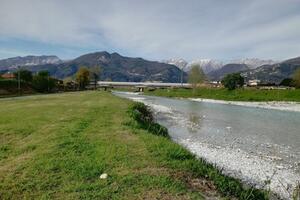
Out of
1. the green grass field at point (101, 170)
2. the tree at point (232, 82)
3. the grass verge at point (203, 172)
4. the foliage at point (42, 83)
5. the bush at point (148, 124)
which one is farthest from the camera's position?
the tree at point (232, 82)

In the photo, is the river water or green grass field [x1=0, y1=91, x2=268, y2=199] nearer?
green grass field [x1=0, y1=91, x2=268, y2=199]

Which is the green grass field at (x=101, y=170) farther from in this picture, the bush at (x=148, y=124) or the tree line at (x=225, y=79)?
the tree line at (x=225, y=79)

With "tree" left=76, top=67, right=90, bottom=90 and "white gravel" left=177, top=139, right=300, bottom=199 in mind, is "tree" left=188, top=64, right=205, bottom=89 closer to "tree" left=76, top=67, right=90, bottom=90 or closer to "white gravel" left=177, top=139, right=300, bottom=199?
"tree" left=76, top=67, right=90, bottom=90

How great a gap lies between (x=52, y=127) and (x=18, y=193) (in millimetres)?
10388

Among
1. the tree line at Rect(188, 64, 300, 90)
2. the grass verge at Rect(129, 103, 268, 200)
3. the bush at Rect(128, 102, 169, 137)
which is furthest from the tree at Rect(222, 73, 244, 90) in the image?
the grass verge at Rect(129, 103, 268, 200)

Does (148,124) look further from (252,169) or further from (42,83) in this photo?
(42,83)

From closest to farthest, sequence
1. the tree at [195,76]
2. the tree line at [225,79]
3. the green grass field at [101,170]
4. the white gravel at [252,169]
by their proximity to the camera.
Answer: the green grass field at [101,170], the white gravel at [252,169], the tree line at [225,79], the tree at [195,76]

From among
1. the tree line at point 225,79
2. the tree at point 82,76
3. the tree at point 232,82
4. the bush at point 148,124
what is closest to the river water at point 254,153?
the bush at point 148,124

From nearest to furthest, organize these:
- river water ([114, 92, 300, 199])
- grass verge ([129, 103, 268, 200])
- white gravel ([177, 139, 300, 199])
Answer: grass verge ([129, 103, 268, 200])
white gravel ([177, 139, 300, 199])
river water ([114, 92, 300, 199])

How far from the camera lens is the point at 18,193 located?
26.6ft

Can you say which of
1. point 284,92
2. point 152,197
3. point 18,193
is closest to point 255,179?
point 152,197

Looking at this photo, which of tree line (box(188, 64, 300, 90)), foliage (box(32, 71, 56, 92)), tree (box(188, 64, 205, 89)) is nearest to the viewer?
foliage (box(32, 71, 56, 92))

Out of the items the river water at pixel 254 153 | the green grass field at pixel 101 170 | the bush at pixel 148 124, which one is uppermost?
the green grass field at pixel 101 170

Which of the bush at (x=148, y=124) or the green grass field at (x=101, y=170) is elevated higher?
the green grass field at (x=101, y=170)
